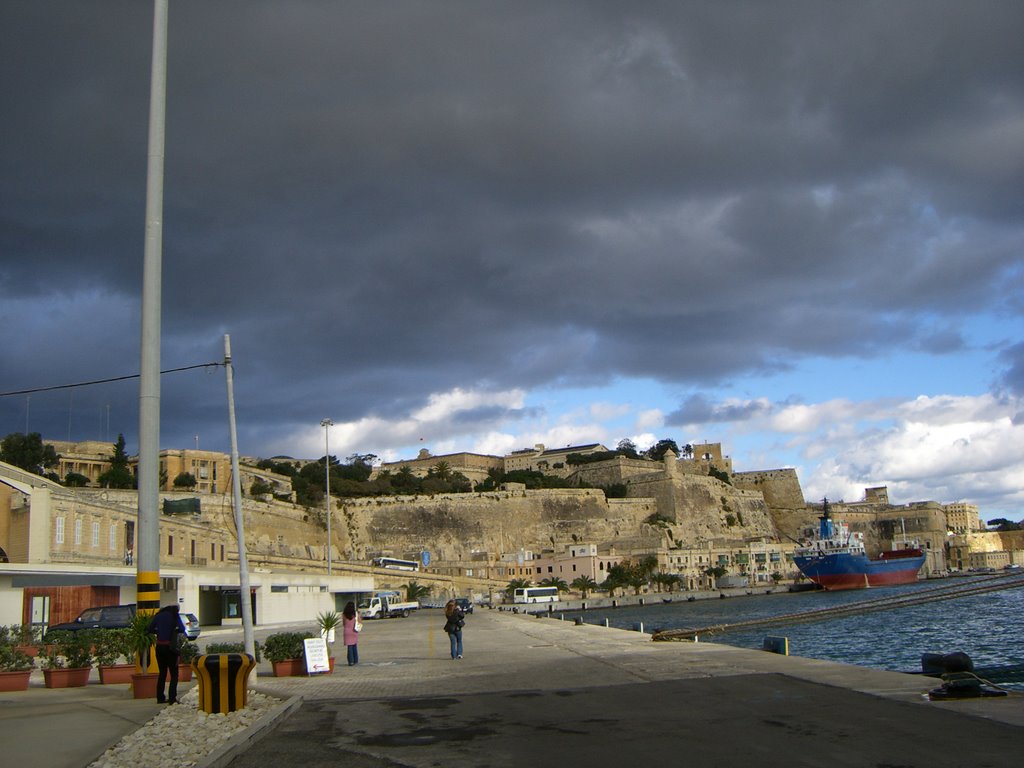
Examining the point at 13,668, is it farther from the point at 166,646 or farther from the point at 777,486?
the point at 777,486

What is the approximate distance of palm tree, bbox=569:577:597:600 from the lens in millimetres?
104562

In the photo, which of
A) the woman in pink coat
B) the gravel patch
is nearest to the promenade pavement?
the gravel patch

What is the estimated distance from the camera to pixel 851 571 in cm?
10769

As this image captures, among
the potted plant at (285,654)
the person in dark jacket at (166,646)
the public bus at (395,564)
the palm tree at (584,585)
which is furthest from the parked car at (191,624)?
the palm tree at (584,585)

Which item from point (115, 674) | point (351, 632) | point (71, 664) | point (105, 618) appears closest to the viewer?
point (71, 664)

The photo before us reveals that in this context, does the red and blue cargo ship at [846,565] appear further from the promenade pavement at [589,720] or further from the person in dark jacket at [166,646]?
the person in dark jacket at [166,646]

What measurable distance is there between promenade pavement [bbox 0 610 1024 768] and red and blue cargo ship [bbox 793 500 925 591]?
316ft

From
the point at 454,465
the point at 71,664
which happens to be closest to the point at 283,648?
the point at 71,664

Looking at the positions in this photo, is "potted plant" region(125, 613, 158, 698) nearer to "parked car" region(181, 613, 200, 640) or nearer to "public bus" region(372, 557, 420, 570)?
"parked car" region(181, 613, 200, 640)

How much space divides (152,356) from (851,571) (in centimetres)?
10794

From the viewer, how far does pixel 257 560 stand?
76812 mm

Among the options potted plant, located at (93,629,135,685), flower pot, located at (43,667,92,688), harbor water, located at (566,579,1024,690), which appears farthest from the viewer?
harbor water, located at (566,579,1024,690)

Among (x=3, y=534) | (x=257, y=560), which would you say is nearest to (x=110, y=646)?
(x=3, y=534)

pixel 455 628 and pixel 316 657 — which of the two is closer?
pixel 316 657
